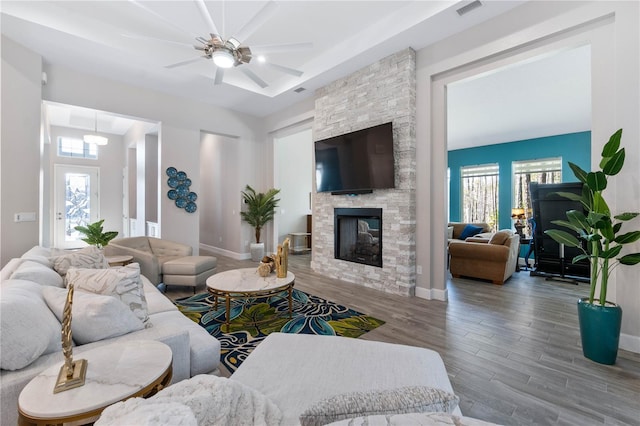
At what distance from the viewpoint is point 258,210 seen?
6227 millimetres

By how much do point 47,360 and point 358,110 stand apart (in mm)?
4238

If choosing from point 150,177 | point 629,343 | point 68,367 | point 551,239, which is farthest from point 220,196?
point 629,343

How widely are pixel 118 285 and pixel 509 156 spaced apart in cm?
861

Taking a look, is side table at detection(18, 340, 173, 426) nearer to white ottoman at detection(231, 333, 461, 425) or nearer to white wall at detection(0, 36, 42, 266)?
white ottoman at detection(231, 333, 461, 425)

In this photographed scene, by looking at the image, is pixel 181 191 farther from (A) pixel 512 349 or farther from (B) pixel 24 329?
(A) pixel 512 349

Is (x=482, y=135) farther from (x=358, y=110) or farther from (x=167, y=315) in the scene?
(x=167, y=315)

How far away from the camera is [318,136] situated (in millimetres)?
5000

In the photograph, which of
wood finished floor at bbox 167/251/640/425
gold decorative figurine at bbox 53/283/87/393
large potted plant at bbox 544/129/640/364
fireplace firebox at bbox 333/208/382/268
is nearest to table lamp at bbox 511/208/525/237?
wood finished floor at bbox 167/251/640/425

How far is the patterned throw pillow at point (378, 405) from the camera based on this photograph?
2.52 feet

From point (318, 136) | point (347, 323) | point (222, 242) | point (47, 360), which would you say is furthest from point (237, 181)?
point (47, 360)

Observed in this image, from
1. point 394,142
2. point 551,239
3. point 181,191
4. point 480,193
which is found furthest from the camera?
point 480,193

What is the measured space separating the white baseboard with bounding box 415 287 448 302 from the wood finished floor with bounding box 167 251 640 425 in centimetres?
11

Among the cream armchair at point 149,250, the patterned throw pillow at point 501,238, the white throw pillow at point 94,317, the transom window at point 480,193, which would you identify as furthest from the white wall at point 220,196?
the transom window at point 480,193

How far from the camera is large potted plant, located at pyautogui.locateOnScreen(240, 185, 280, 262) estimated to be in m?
6.14
